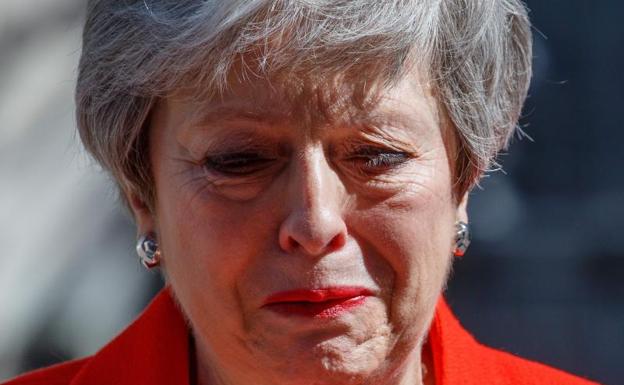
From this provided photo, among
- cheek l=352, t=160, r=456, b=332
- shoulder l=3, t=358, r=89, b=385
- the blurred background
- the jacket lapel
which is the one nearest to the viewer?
cheek l=352, t=160, r=456, b=332

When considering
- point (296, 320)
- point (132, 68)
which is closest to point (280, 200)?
point (296, 320)

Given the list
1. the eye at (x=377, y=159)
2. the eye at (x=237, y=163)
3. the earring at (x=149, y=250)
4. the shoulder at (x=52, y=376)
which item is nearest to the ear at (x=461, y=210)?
the eye at (x=377, y=159)

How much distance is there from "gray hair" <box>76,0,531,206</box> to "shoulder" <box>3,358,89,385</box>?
1.98 feet

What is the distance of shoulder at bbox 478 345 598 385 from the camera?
2.89 m

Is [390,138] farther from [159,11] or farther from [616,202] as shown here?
[616,202]

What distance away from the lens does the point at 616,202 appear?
16.9ft

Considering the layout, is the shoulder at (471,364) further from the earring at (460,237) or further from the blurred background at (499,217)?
the blurred background at (499,217)

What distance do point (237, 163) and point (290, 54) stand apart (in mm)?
269

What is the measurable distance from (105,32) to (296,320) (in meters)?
0.78

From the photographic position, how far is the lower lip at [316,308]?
2.29 metres

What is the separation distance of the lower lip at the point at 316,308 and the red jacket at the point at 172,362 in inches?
22.3

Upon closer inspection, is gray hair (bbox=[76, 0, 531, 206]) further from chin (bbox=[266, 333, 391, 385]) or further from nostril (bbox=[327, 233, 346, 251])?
chin (bbox=[266, 333, 391, 385])

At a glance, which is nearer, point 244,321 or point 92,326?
point 244,321

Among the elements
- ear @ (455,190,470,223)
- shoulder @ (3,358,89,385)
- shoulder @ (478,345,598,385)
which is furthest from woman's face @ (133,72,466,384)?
shoulder @ (3,358,89,385)
